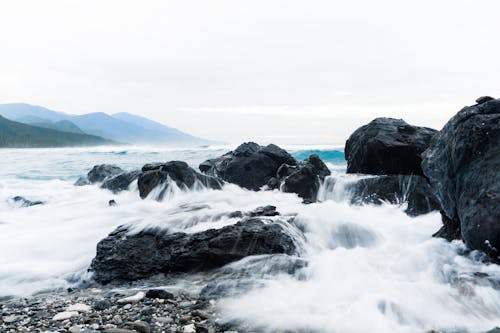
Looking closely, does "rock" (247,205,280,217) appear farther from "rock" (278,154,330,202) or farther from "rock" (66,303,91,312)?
"rock" (278,154,330,202)

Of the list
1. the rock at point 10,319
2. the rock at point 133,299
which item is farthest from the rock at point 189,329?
the rock at point 10,319

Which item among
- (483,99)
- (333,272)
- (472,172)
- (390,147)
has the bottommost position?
(333,272)

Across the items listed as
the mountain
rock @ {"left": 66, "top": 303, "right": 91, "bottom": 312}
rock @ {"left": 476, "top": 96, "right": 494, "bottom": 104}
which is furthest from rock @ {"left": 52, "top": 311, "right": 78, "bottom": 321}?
the mountain

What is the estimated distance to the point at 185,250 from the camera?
6.73m

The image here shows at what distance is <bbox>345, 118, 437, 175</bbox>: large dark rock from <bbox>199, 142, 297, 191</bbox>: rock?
3.67 meters

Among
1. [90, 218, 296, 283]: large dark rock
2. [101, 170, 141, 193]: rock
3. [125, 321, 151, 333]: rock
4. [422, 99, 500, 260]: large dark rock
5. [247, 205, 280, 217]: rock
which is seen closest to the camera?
[125, 321, 151, 333]: rock

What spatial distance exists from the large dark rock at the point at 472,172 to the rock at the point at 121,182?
12.1 m

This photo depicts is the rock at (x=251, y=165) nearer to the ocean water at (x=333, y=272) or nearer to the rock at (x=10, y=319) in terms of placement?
the ocean water at (x=333, y=272)

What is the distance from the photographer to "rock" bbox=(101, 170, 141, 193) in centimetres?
1646

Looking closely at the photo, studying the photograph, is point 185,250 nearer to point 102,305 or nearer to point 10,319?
point 102,305

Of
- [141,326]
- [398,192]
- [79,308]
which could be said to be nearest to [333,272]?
[141,326]

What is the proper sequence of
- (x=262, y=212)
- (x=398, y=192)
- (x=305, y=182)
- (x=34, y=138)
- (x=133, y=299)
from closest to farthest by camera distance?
(x=133, y=299) < (x=262, y=212) < (x=398, y=192) < (x=305, y=182) < (x=34, y=138)

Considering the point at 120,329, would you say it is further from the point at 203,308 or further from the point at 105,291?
the point at 105,291

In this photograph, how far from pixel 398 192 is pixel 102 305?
30.5 ft
